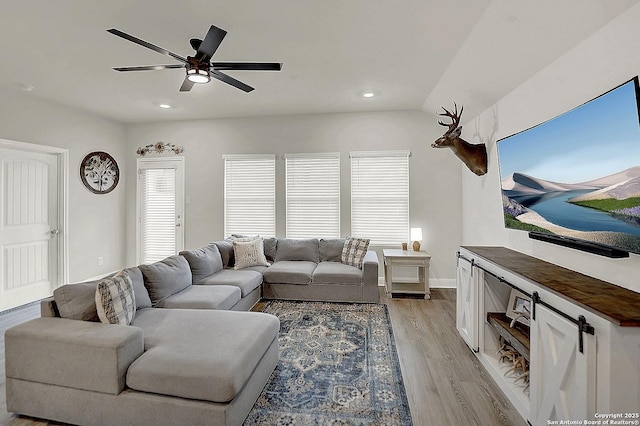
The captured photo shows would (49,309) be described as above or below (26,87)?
below

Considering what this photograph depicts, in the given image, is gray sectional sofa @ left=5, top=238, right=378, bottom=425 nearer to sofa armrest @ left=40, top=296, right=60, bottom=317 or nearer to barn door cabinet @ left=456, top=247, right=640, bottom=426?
sofa armrest @ left=40, top=296, right=60, bottom=317

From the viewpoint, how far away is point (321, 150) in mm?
5035

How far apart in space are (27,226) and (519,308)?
5905 mm

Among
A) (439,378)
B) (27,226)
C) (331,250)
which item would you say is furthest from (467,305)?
(27,226)

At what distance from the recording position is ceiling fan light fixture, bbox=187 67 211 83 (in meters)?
2.54

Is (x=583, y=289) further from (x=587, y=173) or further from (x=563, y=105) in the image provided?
(x=563, y=105)

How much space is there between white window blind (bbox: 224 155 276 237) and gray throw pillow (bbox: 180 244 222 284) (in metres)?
1.35

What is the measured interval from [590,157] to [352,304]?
2896mm

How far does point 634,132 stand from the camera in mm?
1590

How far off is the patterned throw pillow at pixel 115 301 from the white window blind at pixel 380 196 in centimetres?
340

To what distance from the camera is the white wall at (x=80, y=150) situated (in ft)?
13.0

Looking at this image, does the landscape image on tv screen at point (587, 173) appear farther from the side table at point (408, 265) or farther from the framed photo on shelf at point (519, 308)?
the side table at point (408, 265)

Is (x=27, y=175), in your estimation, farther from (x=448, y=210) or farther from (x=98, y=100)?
(x=448, y=210)

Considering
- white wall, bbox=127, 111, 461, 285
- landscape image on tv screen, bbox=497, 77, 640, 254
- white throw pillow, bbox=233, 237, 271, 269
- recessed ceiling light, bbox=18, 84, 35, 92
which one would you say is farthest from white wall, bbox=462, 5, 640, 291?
recessed ceiling light, bbox=18, 84, 35, 92
